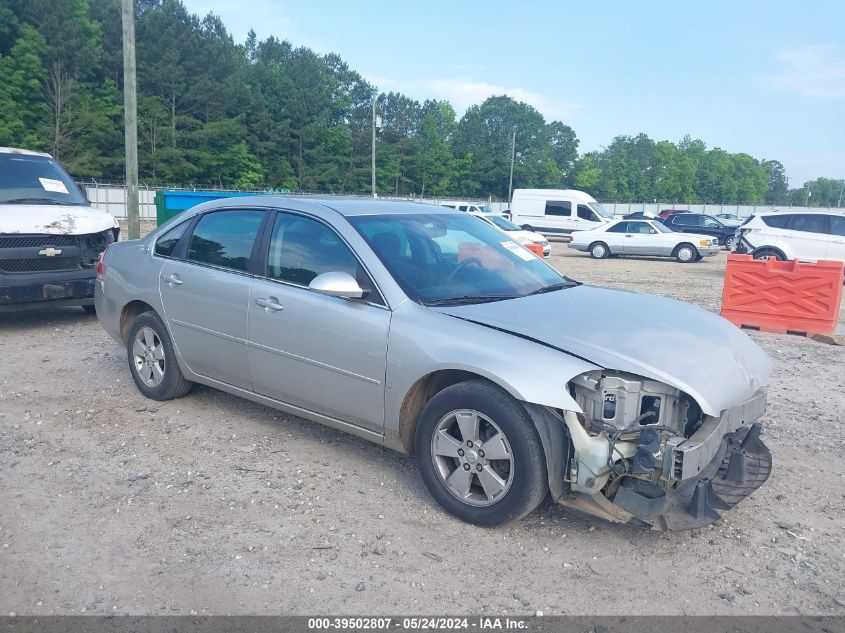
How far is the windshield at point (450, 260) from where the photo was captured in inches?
165

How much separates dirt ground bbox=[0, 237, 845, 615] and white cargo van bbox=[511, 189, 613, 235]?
86.8 feet

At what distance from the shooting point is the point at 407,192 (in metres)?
76.8

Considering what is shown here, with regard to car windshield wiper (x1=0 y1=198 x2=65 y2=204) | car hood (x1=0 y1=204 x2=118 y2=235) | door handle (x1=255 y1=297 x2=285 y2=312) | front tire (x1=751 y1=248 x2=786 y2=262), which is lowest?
front tire (x1=751 y1=248 x2=786 y2=262)

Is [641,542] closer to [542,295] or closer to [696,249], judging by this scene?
[542,295]

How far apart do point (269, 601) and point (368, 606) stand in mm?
429

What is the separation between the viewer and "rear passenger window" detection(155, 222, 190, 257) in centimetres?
546

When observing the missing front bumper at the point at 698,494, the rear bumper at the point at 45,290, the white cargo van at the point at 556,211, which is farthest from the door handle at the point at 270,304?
the white cargo van at the point at 556,211

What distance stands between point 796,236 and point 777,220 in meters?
0.66

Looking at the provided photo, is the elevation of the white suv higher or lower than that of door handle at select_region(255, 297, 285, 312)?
higher

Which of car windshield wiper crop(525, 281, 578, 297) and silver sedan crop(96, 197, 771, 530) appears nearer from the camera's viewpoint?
silver sedan crop(96, 197, 771, 530)

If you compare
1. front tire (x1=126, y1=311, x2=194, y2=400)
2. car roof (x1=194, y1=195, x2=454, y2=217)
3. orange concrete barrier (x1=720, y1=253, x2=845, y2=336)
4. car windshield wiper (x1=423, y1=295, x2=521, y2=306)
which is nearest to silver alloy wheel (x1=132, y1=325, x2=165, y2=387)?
front tire (x1=126, y1=311, x2=194, y2=400)

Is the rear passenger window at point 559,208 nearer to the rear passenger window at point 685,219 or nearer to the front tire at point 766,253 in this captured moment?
the rear passenger window at point 685,219

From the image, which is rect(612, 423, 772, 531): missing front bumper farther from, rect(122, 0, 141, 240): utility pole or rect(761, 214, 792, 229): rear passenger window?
rect(761, 214, 792, 229): rear passenger window

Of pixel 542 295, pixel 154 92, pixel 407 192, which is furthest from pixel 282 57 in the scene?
pixel 542 295
